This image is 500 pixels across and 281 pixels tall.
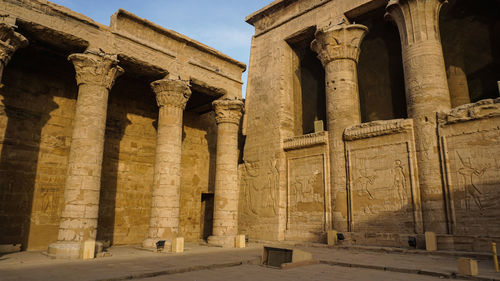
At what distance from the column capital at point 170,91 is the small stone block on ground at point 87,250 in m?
5.35

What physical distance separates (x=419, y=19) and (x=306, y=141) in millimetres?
5452

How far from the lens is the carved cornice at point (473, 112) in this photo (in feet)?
30.4

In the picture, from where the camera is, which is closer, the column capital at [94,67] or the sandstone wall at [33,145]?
the column capital at [94,67]

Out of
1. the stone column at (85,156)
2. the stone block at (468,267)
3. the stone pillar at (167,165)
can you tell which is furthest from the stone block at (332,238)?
the stone column at (85,156)

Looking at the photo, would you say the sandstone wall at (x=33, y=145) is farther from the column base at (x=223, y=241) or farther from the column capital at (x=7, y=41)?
the column base at (x=223, y=241)

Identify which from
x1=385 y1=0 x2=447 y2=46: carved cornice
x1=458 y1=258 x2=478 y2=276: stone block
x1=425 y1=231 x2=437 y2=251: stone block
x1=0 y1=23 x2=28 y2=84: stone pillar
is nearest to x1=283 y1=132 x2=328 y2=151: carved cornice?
x1=385 y1=0 x2=447 y2=46: carved cornice

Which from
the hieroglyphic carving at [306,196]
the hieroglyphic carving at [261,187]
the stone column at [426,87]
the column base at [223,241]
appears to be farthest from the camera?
the hieroglyphic carving at [261,187]

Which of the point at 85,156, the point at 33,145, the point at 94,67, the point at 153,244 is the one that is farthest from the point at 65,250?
the point at 94,67

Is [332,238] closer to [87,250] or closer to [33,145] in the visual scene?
[87,250]

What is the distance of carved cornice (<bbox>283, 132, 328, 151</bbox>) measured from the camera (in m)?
12.6

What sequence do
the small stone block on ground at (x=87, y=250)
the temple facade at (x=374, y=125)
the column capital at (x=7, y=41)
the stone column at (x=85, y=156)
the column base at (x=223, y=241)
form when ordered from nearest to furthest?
1. the small stone block on ground at (x=87, y=250)
2. the column capital at (x=7, y=41)
3. the stone column at (x=85, y=156)
4. the temple facade at (x=374, y=125)
5. the column base at (x=223, y=241)

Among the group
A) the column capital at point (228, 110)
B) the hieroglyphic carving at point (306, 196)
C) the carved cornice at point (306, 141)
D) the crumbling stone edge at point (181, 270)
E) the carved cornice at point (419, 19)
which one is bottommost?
the crumbling stone edge at point (181, 270)

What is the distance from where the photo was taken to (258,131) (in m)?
14.6

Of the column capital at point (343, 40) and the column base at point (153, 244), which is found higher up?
the column capital at point (343, 40)
